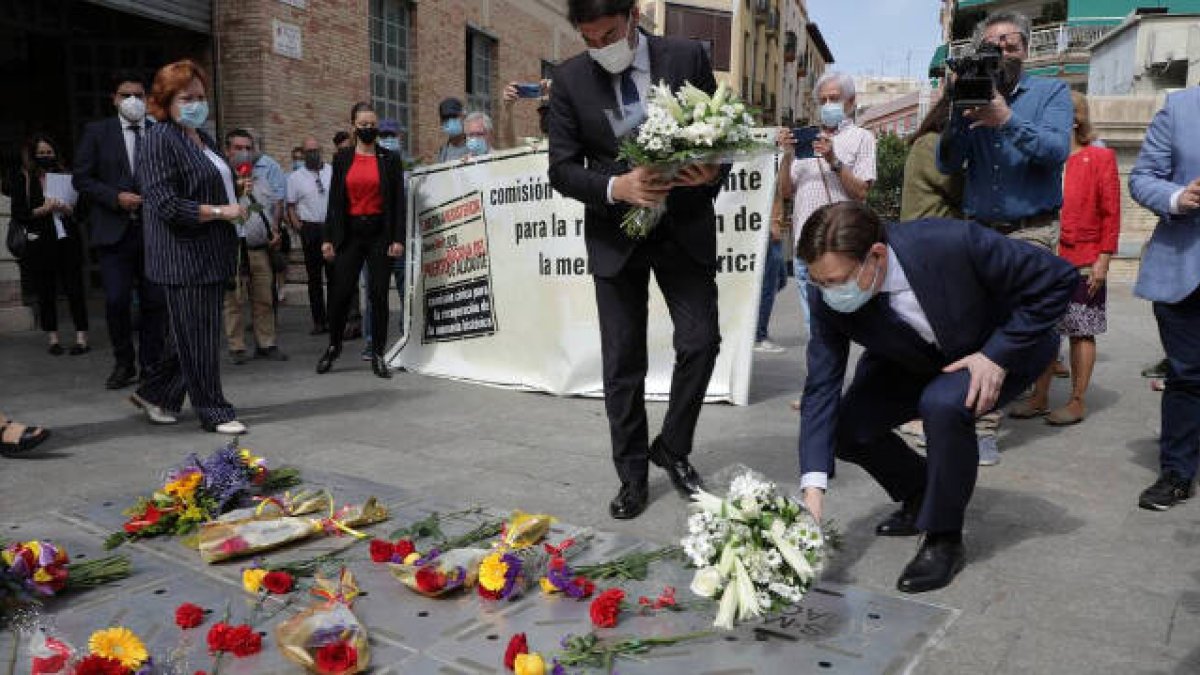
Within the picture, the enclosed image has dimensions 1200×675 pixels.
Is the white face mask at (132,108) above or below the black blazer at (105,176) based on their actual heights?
above

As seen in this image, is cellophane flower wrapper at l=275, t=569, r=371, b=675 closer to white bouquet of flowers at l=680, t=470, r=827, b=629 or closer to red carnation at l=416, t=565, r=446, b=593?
red carnation at l=416, t=565, r=446, b=593

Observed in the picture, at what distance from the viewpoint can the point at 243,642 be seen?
238cm

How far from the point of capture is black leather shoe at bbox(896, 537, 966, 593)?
9.34 feet

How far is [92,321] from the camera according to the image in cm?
990

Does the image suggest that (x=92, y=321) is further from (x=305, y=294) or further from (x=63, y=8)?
(x=63, y=8)

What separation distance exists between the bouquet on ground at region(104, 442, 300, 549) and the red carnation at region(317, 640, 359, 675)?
1351 mm

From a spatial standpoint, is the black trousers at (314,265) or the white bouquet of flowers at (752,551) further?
the black trousers at (314,265)

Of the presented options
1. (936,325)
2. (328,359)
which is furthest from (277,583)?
(328,359)

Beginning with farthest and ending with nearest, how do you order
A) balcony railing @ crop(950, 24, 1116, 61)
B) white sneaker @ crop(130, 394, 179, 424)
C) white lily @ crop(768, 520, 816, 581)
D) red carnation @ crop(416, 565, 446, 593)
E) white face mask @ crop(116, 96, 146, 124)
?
1. balcony railing @ crop(950, 24, 1116, 61)
2. white face mask @ crop(116, 96, 146, 124)
3. white sneaker @ crop(130, 394, 179, 424)
4. red carnation @ crop(416, 565, 446, 593)
5. white lily @ crop(768, 520, 816, 581)

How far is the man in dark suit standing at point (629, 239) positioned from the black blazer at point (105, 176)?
4.06 metres

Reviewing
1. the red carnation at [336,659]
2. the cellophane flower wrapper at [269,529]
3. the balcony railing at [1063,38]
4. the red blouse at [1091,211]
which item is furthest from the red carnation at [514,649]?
the balcony railing at [1063,38]

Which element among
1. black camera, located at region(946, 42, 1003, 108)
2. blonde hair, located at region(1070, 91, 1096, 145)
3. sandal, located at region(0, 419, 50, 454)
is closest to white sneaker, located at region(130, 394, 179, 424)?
sandal, located at region(0, 419, 50, 454)

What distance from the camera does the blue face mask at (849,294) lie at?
272cm

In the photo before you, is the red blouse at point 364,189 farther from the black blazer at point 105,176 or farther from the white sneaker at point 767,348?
the white sneaker at point 767,348
